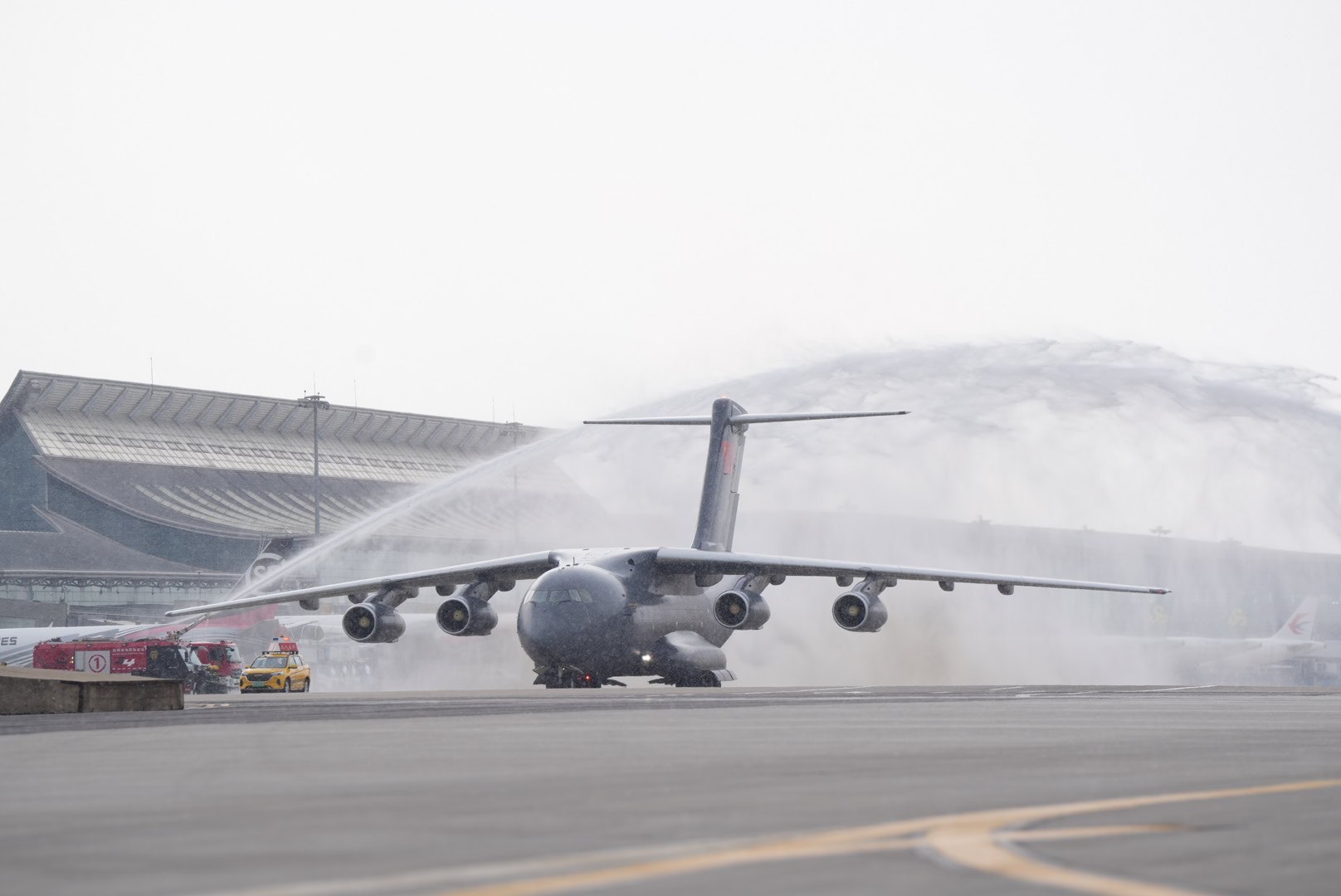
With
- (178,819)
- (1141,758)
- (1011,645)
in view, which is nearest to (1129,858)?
(178,819)

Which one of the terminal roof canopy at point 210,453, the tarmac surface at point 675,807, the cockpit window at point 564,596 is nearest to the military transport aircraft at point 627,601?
the cockpit window at point 564,596

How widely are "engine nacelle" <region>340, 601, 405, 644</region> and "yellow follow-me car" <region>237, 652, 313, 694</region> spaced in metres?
12.3

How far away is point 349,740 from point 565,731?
9.04 ft

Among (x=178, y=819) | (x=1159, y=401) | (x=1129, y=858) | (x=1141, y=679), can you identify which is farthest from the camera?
(x=1141, y=679)

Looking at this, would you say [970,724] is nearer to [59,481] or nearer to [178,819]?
[178,819]

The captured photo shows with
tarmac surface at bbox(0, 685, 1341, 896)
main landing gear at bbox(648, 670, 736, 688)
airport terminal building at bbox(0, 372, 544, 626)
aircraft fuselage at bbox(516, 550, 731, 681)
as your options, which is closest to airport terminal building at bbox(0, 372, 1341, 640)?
airport terminal building at bbox(0, 372, 544, 626)

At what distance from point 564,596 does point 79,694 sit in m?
15.3

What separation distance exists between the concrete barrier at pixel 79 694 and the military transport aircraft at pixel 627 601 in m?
12.8

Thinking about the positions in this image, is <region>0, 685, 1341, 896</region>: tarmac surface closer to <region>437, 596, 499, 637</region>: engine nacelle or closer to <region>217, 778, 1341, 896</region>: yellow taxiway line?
<region>217, 778, 1341, 896</region>: yellow taxiway line

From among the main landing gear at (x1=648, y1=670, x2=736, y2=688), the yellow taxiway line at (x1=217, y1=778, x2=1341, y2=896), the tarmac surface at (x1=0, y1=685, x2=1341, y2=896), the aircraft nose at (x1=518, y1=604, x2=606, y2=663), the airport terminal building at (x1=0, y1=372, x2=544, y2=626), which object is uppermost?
the airport terminal building at (x1=0, y1=372, x2=544, y2=626)

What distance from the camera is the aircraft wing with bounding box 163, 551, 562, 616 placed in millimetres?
44469

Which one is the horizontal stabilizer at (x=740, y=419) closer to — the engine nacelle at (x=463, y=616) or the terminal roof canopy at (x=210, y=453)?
the engine nacelle at (x=463, y=616)

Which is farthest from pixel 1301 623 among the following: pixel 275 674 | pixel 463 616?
pixel 463 616

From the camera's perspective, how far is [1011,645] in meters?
62.5
